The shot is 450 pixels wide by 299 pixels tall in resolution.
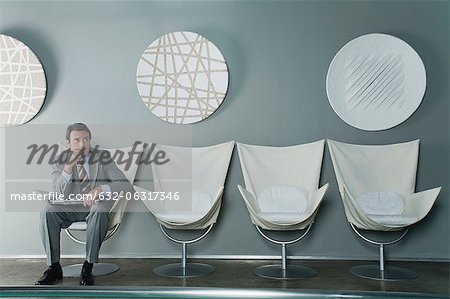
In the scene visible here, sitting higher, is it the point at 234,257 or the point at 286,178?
the point at 286,178

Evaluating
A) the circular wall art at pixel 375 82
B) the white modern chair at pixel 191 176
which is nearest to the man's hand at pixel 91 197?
the white modern chair at pixel 191 176

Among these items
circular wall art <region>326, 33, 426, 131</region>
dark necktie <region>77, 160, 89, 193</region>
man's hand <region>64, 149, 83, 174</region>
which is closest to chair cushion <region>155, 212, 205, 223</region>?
dark necktie <region>77, 160, 89, 193</region>

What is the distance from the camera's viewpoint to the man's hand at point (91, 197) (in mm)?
2854

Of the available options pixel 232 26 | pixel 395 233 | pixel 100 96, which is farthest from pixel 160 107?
pixel 395 233

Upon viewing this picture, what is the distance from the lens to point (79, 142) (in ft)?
10.0

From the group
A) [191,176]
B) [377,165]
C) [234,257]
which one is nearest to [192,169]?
[191,176]

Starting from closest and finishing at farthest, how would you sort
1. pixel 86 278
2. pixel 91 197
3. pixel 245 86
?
pixel 86 278
pixel 91 197
pixel 245 86

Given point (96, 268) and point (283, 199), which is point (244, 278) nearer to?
point (283, 199)

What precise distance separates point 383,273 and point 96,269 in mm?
2014

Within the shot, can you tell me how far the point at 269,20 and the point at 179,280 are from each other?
2210 millimetres

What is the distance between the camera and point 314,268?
10.4 feet

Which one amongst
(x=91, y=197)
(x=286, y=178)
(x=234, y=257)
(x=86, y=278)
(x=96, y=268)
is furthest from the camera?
(x=234, y=257)

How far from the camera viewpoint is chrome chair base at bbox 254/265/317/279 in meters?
2.91

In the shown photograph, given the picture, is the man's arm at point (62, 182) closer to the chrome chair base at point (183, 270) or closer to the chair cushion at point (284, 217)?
the chrome chair base at point (183, 270)
